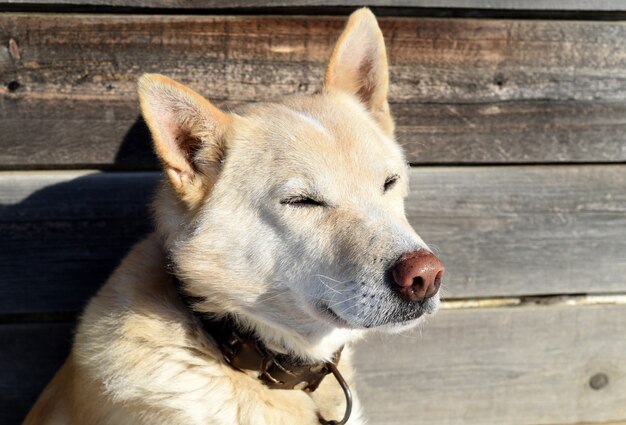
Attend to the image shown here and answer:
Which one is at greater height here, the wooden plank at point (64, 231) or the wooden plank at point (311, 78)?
the wooden plank at point (311, 78)

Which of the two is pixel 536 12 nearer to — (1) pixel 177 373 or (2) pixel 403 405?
(2) pixel 403 405

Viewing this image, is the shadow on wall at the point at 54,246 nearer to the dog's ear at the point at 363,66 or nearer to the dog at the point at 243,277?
the dog at the point at 243,277

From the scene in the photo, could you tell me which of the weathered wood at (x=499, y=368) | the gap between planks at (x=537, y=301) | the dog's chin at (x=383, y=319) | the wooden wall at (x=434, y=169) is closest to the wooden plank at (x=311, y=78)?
the wooden wall at (x=434, y=169)

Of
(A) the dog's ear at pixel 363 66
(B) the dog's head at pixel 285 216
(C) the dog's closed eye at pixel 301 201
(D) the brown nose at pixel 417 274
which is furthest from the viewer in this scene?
(A) the dog's ear at pixel 363 66

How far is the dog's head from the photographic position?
2023 mm

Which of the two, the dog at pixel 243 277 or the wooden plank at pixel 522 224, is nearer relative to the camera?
the dog at pixel 243 277

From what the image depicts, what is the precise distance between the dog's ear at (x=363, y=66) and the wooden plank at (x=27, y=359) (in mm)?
1586

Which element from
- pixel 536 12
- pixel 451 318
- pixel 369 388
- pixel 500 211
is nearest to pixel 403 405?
pixel 369 388

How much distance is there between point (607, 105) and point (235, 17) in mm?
1686

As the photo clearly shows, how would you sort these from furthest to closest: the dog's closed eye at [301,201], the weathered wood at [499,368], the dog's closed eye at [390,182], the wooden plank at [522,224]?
the weathered wood at [499,368]
the wooden plank at [522,224]
the dog's closed eye at [390,182]
the dog's closed eye at [301,201]

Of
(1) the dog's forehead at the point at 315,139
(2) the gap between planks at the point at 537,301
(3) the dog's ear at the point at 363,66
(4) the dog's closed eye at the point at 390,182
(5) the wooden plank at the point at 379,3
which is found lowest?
(2) the gap between planks at the point at 537,301

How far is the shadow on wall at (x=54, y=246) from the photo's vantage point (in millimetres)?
2834

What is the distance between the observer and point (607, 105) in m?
3.04

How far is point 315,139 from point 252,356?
735mm
